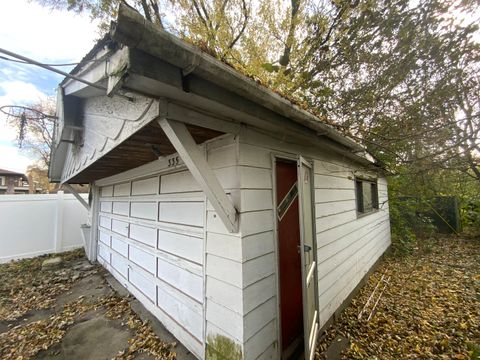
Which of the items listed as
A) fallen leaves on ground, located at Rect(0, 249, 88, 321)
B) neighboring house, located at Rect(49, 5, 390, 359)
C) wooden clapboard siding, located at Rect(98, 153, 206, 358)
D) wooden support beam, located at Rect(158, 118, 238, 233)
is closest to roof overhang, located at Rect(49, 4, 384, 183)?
neighboring house, located at Rect(49, 5, 390, 359)

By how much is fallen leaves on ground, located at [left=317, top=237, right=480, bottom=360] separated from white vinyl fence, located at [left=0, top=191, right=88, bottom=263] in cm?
922

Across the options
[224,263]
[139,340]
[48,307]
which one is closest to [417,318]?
[224,263]

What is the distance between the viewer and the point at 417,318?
3438mm

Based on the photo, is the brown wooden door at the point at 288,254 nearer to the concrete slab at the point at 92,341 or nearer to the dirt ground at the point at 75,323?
the dirt ground at the point at 75,323

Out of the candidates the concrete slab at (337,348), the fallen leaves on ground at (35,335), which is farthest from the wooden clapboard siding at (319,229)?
the fallen leaves on ground at (35,335)

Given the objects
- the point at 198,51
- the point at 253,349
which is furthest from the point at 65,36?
the point at 253,349

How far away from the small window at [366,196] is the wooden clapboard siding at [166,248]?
3.88 m

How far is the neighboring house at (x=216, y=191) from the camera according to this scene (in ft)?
4.43

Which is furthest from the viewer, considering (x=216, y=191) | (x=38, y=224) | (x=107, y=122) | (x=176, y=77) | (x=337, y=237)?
(x=38, y=224)

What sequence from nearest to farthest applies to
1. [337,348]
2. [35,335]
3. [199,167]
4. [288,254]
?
1. [199,167]
2. [288,254]
3. [337,348]
4. [35,335]

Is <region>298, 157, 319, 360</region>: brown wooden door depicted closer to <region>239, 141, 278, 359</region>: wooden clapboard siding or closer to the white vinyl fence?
<region>239, 141, 278, 359</region>: wooden clapboard siding

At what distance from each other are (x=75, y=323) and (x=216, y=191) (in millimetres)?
3592

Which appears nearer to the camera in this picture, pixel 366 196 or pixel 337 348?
pixel 337 348

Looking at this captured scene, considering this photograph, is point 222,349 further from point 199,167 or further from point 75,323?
point 75,323
